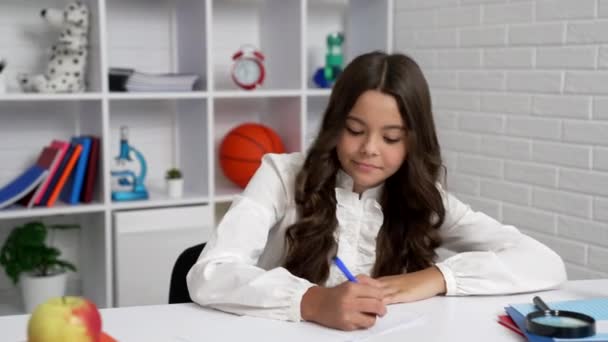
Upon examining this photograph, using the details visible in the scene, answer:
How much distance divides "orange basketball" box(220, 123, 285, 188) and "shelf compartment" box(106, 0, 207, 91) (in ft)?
0.77

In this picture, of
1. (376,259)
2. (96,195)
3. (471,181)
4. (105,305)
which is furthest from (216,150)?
(376,259)

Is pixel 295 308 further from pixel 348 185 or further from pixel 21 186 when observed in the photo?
pixel 21 186

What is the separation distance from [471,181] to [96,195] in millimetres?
1475

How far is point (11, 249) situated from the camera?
2.70 m

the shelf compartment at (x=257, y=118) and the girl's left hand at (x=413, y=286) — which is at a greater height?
the shelf compartment at (x=257, y=118)

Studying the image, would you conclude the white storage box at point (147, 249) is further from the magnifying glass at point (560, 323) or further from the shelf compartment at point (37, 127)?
the magnifying glass at point (560, 323)

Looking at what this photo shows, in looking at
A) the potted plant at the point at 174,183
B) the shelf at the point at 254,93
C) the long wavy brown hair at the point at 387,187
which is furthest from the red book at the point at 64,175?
the long wavy brown hair at the point at 387,187

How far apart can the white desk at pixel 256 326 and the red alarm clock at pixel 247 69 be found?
1785 mm

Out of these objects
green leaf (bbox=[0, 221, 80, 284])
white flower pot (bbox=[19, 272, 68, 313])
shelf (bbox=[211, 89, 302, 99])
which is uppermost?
shelf (bbox=[211, 89, 302, 99])

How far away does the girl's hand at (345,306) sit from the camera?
1.21 metres

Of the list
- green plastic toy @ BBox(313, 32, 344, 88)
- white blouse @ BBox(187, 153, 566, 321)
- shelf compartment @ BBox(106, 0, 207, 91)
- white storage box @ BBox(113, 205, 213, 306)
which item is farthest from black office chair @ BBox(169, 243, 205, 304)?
green plastic toy @ BBox(313, 32, 344, 88)

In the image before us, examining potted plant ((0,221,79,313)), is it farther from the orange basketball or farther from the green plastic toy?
the green plastic toy

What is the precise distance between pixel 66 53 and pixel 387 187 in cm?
153

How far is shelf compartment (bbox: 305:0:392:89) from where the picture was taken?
133 inches
